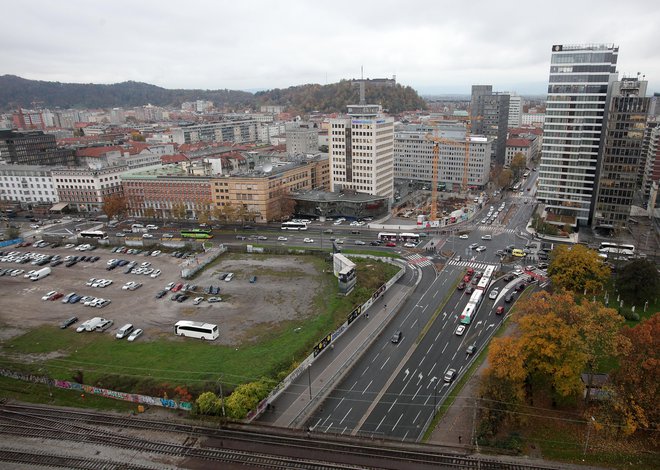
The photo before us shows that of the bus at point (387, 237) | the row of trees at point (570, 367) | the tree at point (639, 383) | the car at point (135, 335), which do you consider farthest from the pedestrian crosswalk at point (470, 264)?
the car at point (135, 335)

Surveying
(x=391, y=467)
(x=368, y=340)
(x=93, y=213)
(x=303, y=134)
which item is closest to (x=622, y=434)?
(x=391, y=467)

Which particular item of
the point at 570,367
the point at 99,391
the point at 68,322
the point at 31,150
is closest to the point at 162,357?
the point at 99,391

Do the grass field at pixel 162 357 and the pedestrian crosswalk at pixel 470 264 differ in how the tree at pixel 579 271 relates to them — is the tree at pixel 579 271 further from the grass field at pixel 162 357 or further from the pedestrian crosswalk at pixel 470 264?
the grass field at pixel 162 357

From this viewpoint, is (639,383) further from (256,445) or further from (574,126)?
(574,126)

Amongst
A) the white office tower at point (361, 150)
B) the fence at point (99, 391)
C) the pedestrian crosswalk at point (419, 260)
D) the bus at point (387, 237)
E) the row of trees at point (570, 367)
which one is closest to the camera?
the row of trees at point (570, 367)

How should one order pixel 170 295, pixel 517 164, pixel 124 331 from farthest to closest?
pixel 517 164, pixel 170 295, pixel 124 331

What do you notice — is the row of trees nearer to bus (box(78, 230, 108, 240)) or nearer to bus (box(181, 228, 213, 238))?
bus (box(181, 228, 213, 238))
